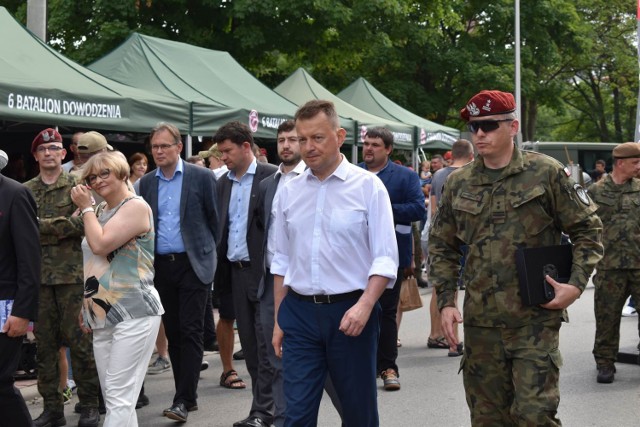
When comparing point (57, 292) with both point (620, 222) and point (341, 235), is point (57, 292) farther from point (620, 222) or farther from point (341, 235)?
point (620, 222)

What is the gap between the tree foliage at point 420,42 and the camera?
24.3 metres

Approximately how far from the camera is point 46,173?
721cm

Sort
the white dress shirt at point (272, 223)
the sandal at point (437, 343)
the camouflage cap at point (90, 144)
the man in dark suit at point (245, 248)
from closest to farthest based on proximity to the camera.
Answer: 1. the white dress shirt at point (272, 223)
2. the man in dark suit at point (245, 248)
3. the camouflage cap at point (90, 144)
4. the sandal at point (437, 343)

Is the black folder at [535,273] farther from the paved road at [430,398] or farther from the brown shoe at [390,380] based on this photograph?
the brown shoe at [390,380]

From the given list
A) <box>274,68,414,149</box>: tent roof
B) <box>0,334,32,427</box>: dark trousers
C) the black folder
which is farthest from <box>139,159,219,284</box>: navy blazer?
<box>274,68,414,149</box>: tent roof

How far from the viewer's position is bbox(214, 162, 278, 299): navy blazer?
23.9 ft

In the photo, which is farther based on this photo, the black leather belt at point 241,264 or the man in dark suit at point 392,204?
the man in dark suit at point 392,204

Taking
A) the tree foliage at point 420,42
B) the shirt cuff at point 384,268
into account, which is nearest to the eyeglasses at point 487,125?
the shirt cuff at point 384,268

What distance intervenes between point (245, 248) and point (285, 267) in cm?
234

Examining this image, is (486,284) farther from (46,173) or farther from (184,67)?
(184,67)

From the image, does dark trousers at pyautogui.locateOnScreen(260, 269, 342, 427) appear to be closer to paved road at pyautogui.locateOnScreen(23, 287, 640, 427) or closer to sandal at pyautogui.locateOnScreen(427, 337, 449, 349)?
paved road at pyautogui.locateOnScreen(23, 287, 640, 427)

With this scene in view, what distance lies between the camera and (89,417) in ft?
23.7

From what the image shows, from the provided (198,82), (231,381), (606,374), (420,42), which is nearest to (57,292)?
(231,381)

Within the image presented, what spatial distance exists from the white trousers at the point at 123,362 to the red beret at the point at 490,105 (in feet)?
7.14
